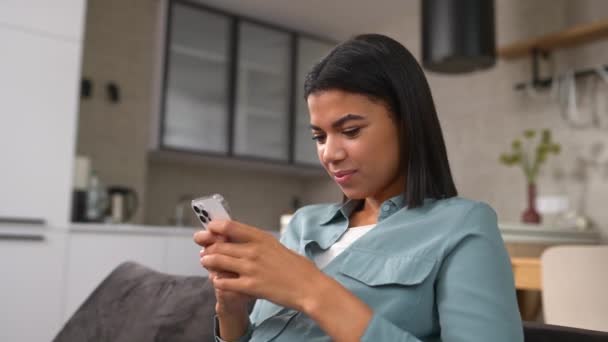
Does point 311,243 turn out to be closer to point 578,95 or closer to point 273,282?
point 273,282

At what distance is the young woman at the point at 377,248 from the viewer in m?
0.67

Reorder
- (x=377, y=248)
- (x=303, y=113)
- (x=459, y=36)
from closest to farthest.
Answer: (x=377, y=248) → (x=459, y=36) → (x=303, y=113)

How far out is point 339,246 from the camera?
91 centimetres

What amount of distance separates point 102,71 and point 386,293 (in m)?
3.48

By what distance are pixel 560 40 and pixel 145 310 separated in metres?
2.84

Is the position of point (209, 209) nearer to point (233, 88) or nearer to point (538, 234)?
point (538, 234)

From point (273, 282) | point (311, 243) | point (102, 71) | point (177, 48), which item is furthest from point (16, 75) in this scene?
point (273, 282)

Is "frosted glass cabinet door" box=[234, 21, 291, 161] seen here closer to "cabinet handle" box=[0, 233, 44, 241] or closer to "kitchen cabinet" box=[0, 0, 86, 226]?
"kitchen cabinet" box=[0, 0, 86, 226]

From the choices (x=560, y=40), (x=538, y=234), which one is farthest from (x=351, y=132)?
(x=560, y=40)

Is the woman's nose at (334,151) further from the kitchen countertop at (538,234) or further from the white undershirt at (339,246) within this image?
the kitchen countertop at (538,234)

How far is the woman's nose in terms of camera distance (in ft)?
2.72

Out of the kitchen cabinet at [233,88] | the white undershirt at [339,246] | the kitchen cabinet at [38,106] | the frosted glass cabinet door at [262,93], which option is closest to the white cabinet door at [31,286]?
the kitchen cabinet at [38,106]

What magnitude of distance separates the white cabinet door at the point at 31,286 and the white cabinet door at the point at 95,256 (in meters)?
0.05

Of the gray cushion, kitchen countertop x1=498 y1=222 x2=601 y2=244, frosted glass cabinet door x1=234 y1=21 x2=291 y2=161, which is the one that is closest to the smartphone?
the gray cushion
